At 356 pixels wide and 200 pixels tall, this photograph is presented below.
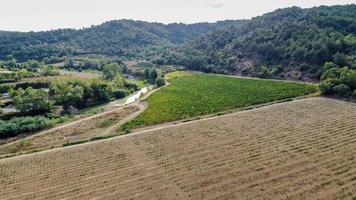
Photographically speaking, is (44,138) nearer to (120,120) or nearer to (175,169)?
(120,120)

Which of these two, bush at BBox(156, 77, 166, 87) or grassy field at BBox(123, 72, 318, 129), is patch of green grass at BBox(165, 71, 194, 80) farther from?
grassy field at BBox(123, 72, 318, 129)

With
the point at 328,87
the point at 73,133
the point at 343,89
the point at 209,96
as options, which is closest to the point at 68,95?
the point at 73,133

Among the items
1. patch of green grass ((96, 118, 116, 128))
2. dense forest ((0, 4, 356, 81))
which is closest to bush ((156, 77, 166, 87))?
dense forest ((0, 4, 356, 81))

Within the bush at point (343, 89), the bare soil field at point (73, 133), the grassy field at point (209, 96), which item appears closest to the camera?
the bare soil field at point (73, 133)

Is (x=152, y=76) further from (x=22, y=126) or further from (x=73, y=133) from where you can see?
(x=22, y=126)

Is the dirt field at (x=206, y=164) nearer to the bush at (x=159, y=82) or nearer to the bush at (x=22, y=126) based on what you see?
the bush at (x=22, y=126)

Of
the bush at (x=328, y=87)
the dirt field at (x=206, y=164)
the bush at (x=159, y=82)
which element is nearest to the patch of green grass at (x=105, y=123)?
the dirt field at (x=206, y=164)
